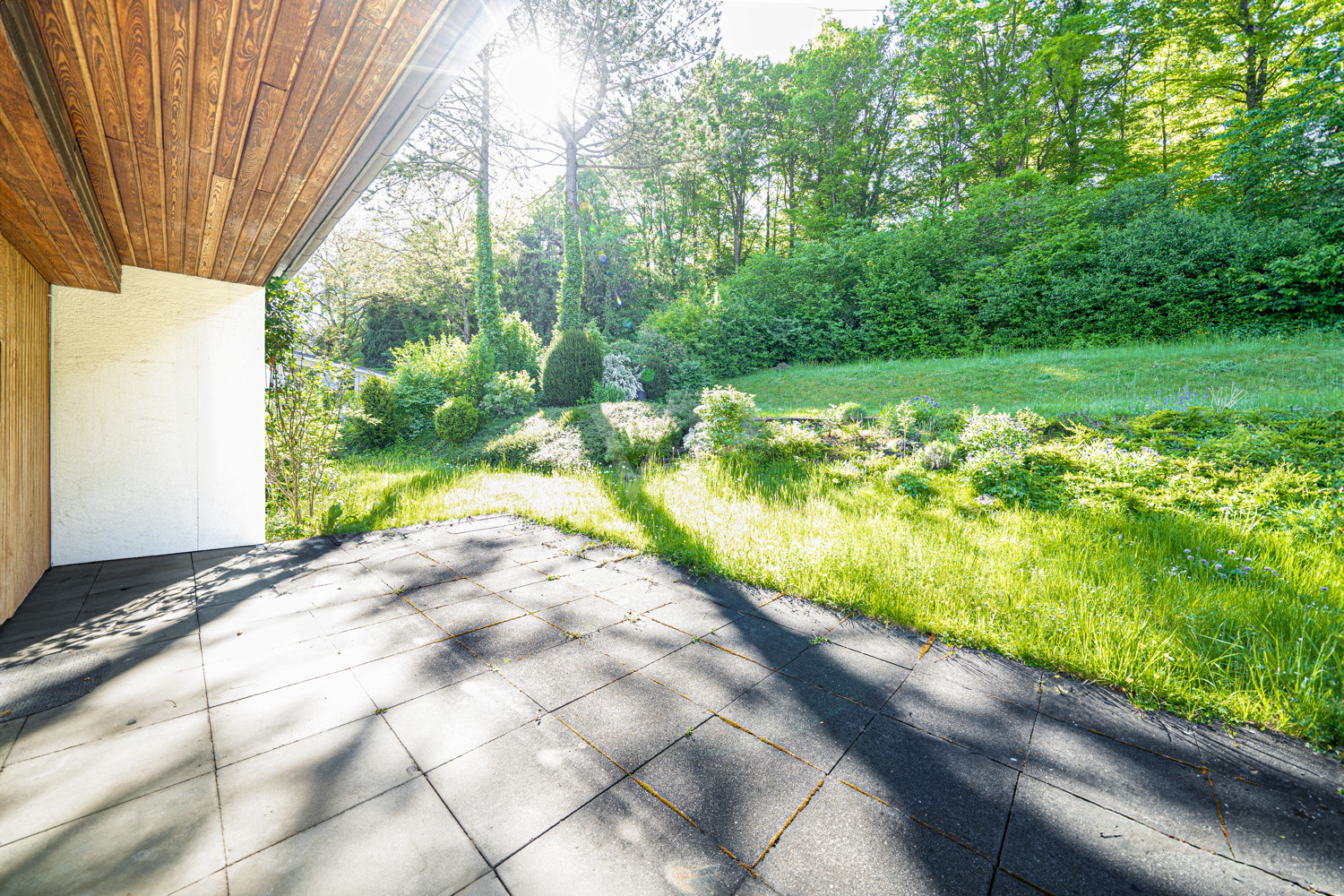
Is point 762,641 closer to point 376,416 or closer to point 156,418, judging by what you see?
point 156,418

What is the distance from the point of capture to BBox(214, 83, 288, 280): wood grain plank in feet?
5.52

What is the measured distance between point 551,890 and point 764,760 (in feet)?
2.43

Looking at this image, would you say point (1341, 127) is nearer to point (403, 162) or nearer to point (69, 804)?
point (69, 804)

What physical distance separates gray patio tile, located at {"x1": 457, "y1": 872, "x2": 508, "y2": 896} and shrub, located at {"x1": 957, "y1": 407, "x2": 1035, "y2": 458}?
491 centimetres

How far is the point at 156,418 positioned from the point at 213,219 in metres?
2.02

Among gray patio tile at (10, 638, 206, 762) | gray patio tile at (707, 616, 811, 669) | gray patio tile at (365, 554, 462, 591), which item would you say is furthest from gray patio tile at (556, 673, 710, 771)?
gray patio tile at (365, 554, 462, 591)

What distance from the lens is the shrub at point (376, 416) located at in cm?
952

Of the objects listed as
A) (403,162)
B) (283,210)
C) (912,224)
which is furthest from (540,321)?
(283,210)

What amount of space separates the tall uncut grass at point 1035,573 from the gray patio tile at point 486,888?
213 centimetres

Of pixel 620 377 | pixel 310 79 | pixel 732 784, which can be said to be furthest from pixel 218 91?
pixel 620 377

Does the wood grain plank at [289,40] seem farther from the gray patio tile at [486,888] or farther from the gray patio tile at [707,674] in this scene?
the gray patio tile at [707,674]

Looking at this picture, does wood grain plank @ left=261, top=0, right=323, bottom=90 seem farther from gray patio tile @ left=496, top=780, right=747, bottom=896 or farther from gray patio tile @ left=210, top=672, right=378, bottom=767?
gray patio tile @ left=496, top=780, right=747, bottom=896

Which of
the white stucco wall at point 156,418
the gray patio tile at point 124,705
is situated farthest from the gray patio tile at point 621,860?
the white stucco wall at point 156,418

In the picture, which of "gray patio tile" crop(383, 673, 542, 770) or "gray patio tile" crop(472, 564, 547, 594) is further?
"gray patio tile" crop(472, 564, 547, 594)
